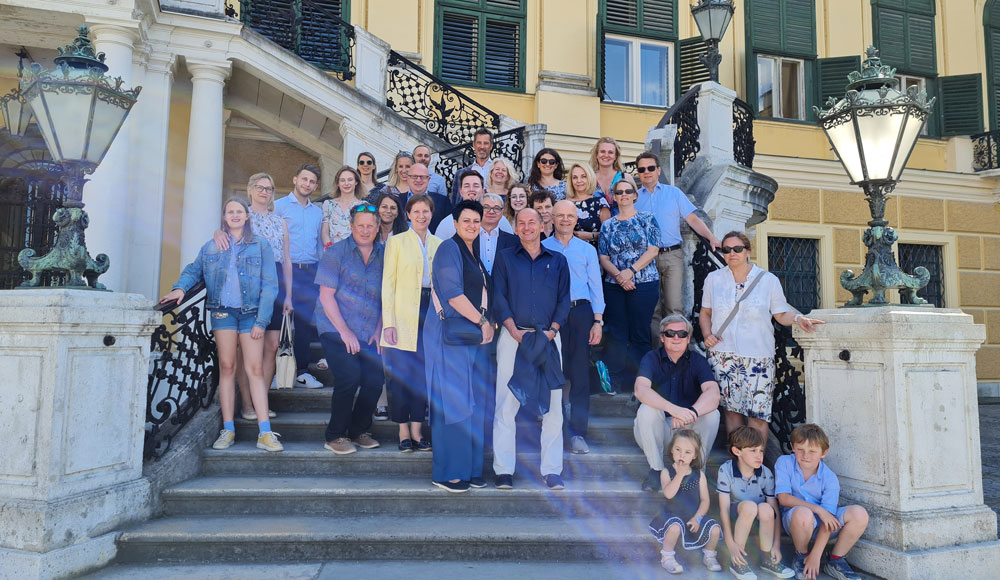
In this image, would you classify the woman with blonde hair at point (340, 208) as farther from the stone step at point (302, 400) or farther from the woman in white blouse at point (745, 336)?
the woman in white blouse at point (745, 336)

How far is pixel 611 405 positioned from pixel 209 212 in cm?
571

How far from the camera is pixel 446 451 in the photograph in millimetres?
4445

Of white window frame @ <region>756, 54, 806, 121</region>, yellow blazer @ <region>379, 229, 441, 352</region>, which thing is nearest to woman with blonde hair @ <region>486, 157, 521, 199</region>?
yellow blazer @ <region>379, 229, 441, 352</region>

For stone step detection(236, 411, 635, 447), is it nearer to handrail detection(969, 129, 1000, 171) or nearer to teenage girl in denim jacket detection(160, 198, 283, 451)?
teenage girl in denim jacket detection(160, 198, 283, 451)

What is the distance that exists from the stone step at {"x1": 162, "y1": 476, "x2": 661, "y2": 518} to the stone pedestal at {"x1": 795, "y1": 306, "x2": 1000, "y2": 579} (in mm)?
1341

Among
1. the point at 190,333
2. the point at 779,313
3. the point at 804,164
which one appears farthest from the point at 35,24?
the point at 804,164

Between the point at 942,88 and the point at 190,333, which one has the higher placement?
the point at 942,88

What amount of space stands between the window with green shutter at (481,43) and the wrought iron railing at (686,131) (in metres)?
4.96

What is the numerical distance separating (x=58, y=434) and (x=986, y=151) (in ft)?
54.1

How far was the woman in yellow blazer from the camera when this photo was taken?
4648 mm

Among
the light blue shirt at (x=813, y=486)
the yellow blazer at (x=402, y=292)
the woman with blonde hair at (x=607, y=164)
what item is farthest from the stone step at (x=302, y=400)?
the woman with blonde hair at (x=607, y=164)

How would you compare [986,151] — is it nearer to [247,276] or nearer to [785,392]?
[785,392]

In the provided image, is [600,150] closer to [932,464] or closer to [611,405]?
[611,405]

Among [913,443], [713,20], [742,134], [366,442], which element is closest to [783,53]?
[742,134]
